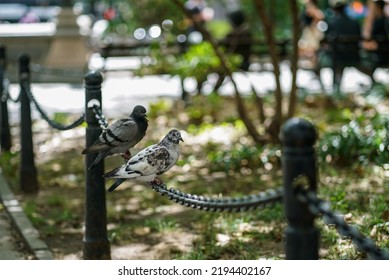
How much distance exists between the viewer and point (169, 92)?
16.0 meters

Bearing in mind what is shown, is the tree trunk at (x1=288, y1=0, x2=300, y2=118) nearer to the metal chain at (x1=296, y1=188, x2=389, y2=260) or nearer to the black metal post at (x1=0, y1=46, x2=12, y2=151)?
the black metal post at (x1=0, y1=46, x2=12, y2=151)

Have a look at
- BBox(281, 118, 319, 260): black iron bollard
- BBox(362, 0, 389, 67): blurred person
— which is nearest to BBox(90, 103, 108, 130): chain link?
BBox(281, 118, 319, 260): black iron bollard

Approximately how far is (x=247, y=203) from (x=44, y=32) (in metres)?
15.9

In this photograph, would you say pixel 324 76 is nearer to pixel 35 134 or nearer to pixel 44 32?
pixel 44 32

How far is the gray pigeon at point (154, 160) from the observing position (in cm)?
486

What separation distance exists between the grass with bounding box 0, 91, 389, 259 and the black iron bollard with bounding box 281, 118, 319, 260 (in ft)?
7.99

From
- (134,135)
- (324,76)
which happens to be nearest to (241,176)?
(134,135)

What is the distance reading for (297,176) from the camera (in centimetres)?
326

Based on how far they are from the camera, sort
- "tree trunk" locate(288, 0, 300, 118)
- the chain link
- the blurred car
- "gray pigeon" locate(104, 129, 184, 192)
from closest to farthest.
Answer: "gray pigeon" locate(104, 129, 184, 192), the chain link, "tree trunk" locate(288, 0, 300, 118), the blurred car

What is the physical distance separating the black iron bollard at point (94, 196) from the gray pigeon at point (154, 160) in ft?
3.55

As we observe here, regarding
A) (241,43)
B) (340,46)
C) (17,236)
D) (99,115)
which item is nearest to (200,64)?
(340,46)

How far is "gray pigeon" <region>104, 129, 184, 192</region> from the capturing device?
15.9ft

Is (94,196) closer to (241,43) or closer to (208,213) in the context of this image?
(208,213)

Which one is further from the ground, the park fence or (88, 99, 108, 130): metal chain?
(88, 99, 108, 130): metal chain
